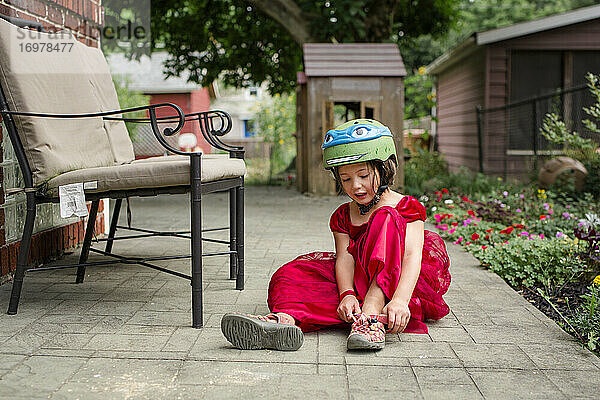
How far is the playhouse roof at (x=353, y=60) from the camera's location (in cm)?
937

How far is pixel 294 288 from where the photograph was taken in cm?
301

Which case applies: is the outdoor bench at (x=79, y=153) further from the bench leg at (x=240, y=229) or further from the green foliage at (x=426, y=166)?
the green foliage at (x=426, y=166)

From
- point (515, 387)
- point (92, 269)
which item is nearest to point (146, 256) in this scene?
point (92, 269)

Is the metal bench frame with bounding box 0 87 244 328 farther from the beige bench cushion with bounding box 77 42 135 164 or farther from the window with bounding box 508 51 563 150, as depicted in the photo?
the window with bounding box 508 51 563 150

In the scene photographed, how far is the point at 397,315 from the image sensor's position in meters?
2.73

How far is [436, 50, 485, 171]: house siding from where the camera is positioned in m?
13.1

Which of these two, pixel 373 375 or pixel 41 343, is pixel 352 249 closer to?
pixel 373 375

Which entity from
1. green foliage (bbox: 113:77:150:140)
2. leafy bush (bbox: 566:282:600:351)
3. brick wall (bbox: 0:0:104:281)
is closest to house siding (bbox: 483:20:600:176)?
brick wall (bbox: 0:0:104:281)

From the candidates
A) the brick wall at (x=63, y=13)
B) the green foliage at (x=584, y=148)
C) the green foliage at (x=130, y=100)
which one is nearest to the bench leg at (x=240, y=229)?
the brick wall at (x=63, y=13)

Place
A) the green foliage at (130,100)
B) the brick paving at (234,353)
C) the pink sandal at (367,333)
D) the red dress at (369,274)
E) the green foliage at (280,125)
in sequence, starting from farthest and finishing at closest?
the green foliage at (280,125), the green foliage at (130,100), the red dress at (369,274), the pink sandal at (367,333), the brick paving at (234,353)

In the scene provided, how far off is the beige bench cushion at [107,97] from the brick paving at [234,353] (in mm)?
770

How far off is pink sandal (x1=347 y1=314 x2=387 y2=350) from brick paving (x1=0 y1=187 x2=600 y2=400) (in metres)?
0.04

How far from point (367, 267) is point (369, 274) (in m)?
0.03

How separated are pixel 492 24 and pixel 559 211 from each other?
25136 millimetres
